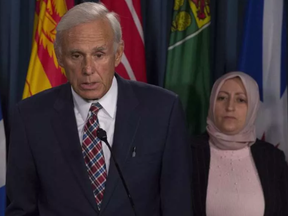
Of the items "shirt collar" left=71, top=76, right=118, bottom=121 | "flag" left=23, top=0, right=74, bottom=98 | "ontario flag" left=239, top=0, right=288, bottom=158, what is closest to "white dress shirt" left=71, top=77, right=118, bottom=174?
"shirt collar" left=71, top=76, right=118, bottom=121

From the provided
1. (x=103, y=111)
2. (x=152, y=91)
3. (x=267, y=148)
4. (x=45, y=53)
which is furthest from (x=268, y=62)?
(x=103, y=111)

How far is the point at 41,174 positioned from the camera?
65.3 inches

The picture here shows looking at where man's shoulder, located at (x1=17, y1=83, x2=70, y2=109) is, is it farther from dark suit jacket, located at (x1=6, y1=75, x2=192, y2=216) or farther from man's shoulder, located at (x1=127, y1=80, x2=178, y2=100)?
man's shoulder, located at (x1=127, y1=80, x2=178, y2=100)

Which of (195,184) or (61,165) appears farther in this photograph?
(195,184)

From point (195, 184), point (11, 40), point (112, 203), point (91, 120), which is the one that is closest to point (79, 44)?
point (91, 120)

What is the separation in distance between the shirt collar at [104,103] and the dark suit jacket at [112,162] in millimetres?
23

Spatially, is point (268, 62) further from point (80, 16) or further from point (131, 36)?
point (80, 16)

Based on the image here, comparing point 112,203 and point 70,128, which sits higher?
point 70,128

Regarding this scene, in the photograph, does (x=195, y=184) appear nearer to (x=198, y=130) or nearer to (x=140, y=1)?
(x=198, y=130)

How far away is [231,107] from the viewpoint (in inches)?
110

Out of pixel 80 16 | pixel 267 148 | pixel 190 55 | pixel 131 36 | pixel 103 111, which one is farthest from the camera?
pixel 190 55

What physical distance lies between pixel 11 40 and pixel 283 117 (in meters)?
1.59

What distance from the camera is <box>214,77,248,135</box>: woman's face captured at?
111 inches

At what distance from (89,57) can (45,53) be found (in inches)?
54.5
